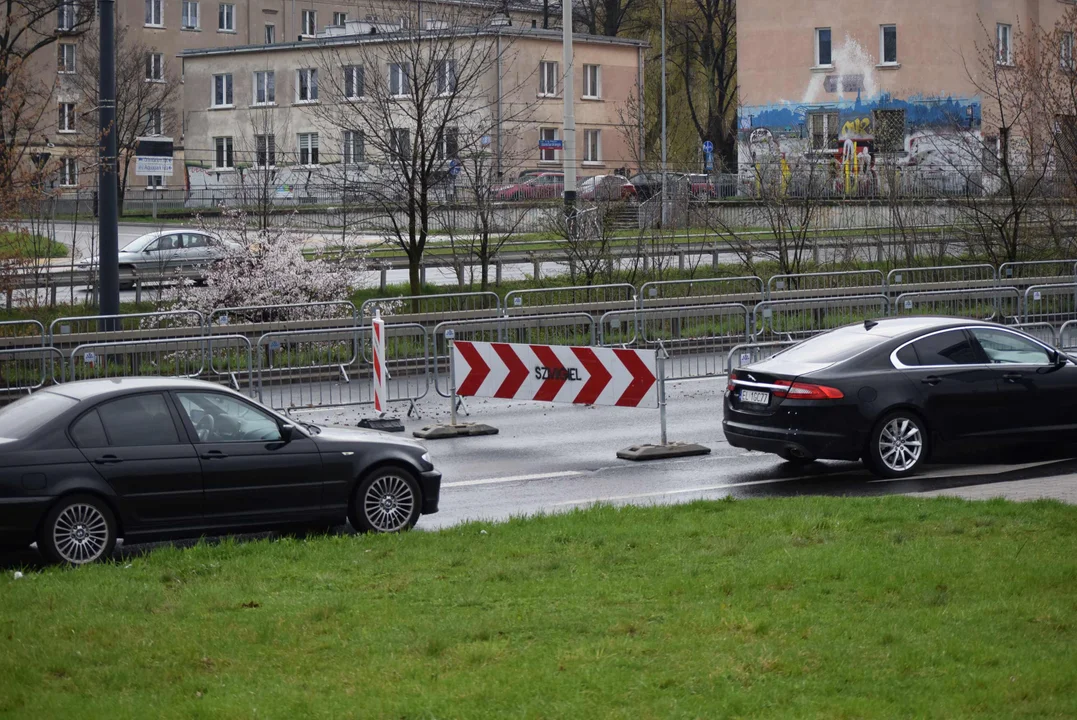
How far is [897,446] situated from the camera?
1341 centimetres

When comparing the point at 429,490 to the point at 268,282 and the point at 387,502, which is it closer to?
the point at 387,502

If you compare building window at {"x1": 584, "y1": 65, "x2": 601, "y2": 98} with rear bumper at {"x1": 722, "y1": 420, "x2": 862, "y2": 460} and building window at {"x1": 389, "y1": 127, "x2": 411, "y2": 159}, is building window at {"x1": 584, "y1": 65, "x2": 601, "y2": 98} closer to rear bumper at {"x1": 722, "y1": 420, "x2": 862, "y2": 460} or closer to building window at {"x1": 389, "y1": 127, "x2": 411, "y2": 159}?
building window at {"x1": 389, "y1": 127, "x2": 411, "y2": 159}

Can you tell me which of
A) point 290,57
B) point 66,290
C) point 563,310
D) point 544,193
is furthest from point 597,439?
point 290,57

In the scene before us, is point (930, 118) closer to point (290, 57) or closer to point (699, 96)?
point (699, 96)

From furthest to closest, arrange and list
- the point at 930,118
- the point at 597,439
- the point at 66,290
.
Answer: the point at 930,118 → the point at 66,290 → the point at 597,439

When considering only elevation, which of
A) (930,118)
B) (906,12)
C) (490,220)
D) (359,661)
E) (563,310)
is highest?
(906,12)

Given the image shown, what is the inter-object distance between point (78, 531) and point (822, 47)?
2395 inches

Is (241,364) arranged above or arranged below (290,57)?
below

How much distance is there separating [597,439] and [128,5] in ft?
227

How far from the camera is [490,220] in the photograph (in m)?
30.4

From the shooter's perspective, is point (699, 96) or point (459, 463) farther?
A: point (699, 96)

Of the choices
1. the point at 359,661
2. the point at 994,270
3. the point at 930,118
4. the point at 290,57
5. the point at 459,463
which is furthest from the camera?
the point at 290,57

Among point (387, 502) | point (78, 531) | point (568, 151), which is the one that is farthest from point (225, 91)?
point (78, 531)

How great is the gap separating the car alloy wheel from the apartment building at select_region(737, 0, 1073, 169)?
169 ft
